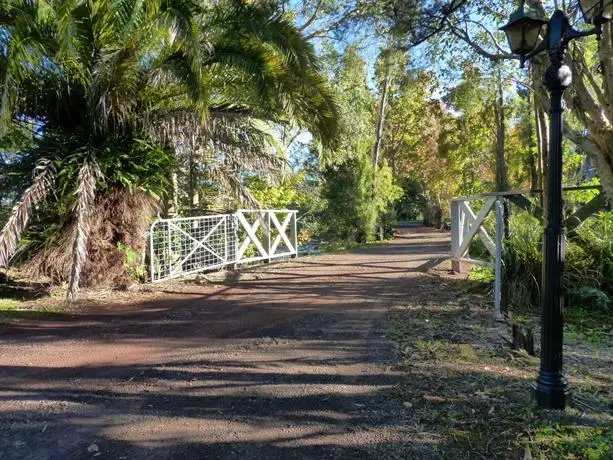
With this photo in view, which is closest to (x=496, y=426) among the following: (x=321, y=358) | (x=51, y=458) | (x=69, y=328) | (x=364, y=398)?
(x=364, y=398)

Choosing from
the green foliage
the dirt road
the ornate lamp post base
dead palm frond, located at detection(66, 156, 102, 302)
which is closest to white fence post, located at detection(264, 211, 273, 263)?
the dirt road

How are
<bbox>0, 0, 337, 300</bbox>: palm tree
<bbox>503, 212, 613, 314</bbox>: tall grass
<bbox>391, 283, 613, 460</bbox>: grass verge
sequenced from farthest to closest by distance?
<bbox>0, 0, 337, 300</bbox>: palm tree, <bbox>503, 212, 613, 314</bbox>: tall grass, <bbox>391, 283, 613, 460</bbox>: grass verge

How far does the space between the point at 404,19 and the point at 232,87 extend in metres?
3.71

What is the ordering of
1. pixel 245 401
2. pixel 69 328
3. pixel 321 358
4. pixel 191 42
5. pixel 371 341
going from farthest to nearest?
pixel 191 42
pixel 69 328
pixel 371 341
pixel 321 358
pixel 245 401

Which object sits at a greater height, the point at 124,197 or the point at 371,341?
the point at 124,197

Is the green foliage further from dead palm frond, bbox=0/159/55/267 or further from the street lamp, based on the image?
dead palm frond, bbox=0/159/55/267

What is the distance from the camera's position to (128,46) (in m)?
7.50

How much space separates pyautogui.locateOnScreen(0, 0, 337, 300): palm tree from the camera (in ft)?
23.5

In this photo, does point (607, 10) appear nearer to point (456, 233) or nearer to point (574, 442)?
point (574, 442)

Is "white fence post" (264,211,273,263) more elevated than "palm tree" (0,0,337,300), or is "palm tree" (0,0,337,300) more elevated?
"palm tree" (0,0,337,300)

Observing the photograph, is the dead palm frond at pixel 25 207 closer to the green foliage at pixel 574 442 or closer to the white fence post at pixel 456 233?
the green foliage at pixel 574 442

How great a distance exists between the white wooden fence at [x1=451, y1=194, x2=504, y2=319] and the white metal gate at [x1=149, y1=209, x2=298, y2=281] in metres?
4.77

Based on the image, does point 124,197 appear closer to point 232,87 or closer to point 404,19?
point 232,87

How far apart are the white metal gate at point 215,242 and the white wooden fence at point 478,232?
15.6 feet
